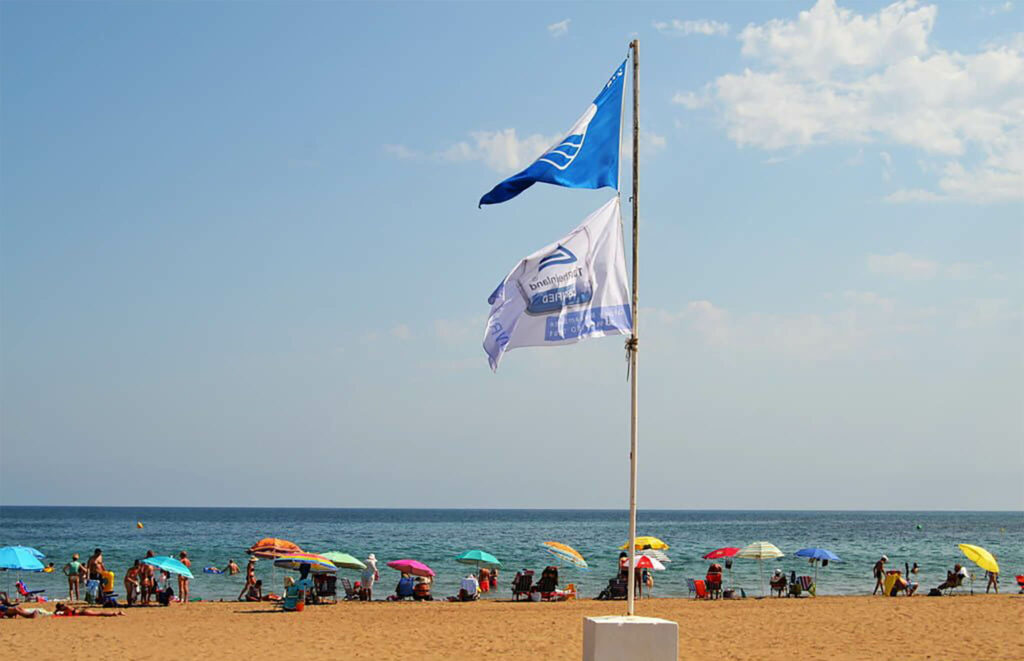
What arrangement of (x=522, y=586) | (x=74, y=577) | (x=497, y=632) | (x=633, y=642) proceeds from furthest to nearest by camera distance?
(x=522, y=586) < (x=74, y=577) < (x=497, y=632) < (x=633, y=642)

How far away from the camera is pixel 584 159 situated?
38.5 ft

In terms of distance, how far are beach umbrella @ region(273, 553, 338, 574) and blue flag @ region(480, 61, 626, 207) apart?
17.0 metres

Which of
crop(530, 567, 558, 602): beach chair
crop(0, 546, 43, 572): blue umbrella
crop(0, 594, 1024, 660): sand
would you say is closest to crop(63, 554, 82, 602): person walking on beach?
crop(0, 546, 43, 572): blue umbrella

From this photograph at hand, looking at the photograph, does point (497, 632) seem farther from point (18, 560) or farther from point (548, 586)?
point (18, 560)

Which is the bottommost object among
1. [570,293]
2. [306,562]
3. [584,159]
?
[306,562]

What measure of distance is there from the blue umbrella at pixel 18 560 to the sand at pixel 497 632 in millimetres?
2514

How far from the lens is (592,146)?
1177 centimetres

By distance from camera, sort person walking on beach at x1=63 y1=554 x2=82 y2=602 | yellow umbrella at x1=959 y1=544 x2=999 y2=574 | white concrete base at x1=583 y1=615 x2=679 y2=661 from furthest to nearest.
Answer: yellow umbrella at x1=959 y1=544 x2=999 y2=574 < person walking on beach at x1=63 y1=554 x2=82 y2=602 < white concrete base at x1=583 y1=615 x2=679 y2=661

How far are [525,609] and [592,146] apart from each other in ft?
55.1

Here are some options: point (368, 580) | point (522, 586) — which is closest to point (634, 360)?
point (522, 586)

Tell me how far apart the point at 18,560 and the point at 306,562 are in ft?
22.5

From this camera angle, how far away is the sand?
17.5m

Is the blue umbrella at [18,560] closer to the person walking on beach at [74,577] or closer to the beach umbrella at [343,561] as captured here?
the person walking on beach at [74,577]

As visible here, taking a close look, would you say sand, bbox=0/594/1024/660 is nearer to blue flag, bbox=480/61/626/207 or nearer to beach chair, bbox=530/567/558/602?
beach chair, bbox=530/567/558/602
